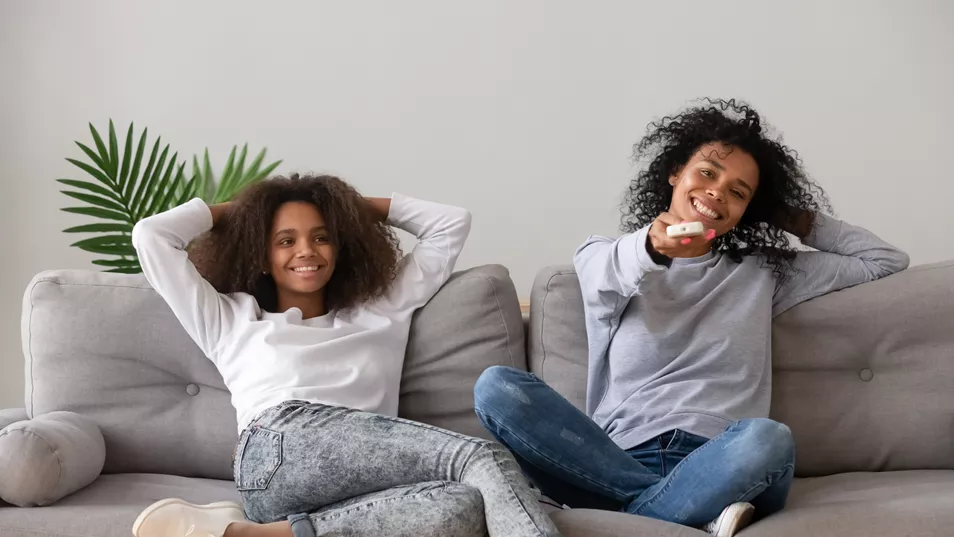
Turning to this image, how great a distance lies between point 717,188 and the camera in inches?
74.7

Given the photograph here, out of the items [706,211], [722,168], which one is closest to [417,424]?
[706,211]

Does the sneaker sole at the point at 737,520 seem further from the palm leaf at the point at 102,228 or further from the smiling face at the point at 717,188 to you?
the palm leaf at the point at 102,228

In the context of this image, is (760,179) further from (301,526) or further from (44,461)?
(44,461)

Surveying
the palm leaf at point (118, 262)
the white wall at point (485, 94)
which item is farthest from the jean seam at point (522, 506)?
the palm leaf at point (118, 262)

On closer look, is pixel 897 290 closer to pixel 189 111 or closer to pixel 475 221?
pixel 475 221

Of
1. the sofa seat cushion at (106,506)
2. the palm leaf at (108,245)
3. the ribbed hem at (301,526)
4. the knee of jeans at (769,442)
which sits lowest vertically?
the sofa seat cushion at (106,506)

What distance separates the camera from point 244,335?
1885mm

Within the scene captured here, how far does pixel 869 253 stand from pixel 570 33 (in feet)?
3.95

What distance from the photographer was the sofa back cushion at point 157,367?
1948 millimetres

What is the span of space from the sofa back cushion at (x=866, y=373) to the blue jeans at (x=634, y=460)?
31 cm

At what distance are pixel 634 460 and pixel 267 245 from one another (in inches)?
35.6

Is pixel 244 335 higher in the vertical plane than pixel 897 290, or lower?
lower

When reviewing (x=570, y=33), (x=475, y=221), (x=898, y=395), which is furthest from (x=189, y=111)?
(x=898, y=395)

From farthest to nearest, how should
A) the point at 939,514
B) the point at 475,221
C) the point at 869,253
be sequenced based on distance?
the point at 475,221, the point at 869,253, the point at 939,514
